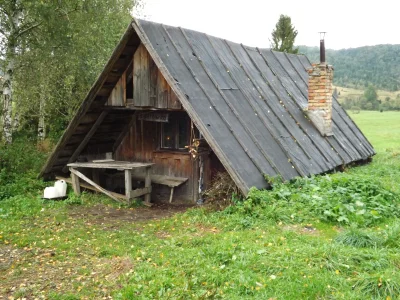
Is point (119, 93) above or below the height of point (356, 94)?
below

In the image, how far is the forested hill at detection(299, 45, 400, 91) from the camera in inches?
3583

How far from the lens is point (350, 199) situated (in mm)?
8398

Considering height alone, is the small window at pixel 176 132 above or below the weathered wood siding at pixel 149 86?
below

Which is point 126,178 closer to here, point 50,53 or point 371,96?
point 50,53

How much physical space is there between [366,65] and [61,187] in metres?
104

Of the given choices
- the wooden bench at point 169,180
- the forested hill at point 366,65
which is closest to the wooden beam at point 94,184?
the wooden bench at point 169,180

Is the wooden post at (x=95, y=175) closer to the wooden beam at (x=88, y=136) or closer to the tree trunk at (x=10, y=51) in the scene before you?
the wooden beam at (x=88, y=136)

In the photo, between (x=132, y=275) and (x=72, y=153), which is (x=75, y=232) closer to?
(x=132, y=275)

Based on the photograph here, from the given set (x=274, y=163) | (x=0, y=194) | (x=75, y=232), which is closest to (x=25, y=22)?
(x=0, y=194)

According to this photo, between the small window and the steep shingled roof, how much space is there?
1692 mm

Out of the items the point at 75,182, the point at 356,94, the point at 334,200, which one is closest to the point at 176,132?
the point at 75,182

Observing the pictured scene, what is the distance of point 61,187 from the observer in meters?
11.7

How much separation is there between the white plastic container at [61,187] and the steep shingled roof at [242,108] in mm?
887

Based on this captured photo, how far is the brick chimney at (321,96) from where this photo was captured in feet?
42.4
